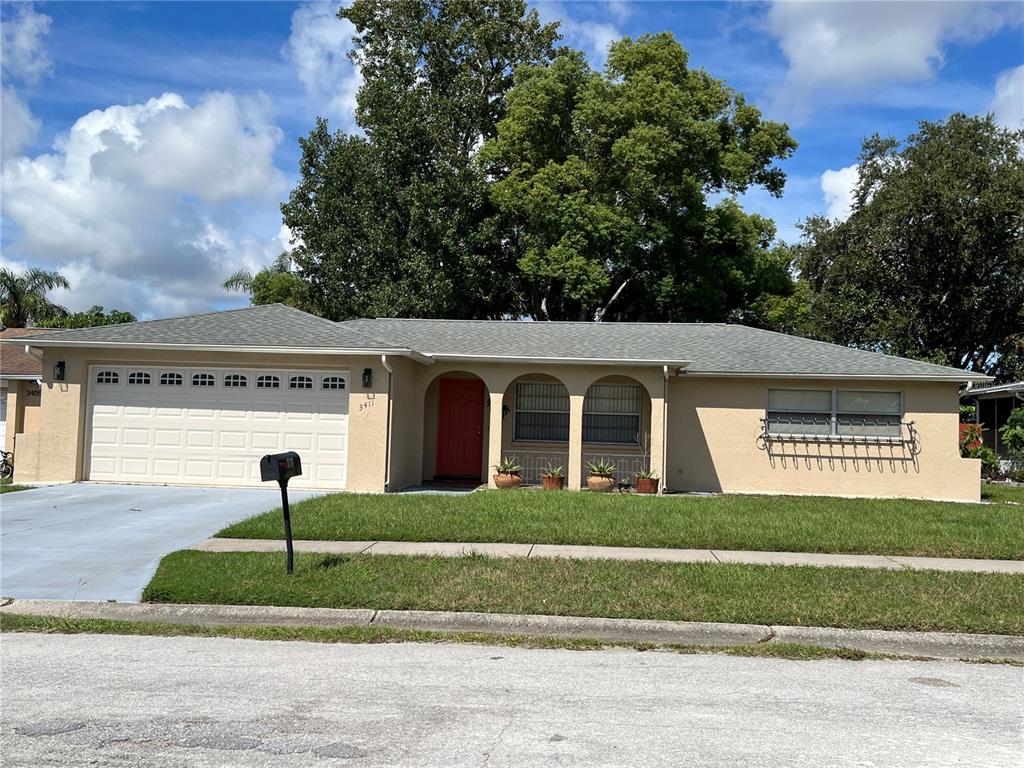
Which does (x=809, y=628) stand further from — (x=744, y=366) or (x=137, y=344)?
(x=137, y=344)

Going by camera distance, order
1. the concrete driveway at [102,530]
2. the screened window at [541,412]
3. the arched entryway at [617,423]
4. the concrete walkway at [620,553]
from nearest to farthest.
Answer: the concrete driveway at [102,530], the concrete walkway at [620,553], the arched entryway at [617,423], the screened window at [541,412]

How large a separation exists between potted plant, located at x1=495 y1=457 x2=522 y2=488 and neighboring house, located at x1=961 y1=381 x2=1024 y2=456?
16.3 m

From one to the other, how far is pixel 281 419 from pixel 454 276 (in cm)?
1299

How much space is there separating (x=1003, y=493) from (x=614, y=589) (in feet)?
46.4

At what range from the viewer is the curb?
702cm

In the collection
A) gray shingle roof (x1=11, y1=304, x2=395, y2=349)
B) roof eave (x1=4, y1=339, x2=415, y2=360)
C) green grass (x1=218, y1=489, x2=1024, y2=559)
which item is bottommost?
green grass (x1=218, y1=489, x2=1024, y2=559)

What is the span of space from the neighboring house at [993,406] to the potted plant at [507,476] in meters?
16.3

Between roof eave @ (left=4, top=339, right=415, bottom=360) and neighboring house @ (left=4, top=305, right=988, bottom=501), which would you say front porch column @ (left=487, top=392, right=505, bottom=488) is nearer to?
neighboring house @ (left=4, top=305, right=988, bottom=501)

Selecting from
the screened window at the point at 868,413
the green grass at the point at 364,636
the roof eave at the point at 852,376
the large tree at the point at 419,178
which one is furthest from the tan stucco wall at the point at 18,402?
the screened window at the point at 868,413

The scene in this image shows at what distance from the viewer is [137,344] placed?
1559 centimetres

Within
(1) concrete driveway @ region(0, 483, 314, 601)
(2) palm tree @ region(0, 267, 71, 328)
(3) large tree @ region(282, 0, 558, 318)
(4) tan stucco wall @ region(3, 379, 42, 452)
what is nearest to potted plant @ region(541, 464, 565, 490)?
(1) concrete driveway @ region(0, 483, 314, 601)

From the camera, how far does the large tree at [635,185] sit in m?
27.0

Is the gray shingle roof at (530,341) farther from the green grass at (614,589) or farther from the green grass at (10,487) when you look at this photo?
the green grass at (614,589)

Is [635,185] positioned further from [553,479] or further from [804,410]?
[553,479]
